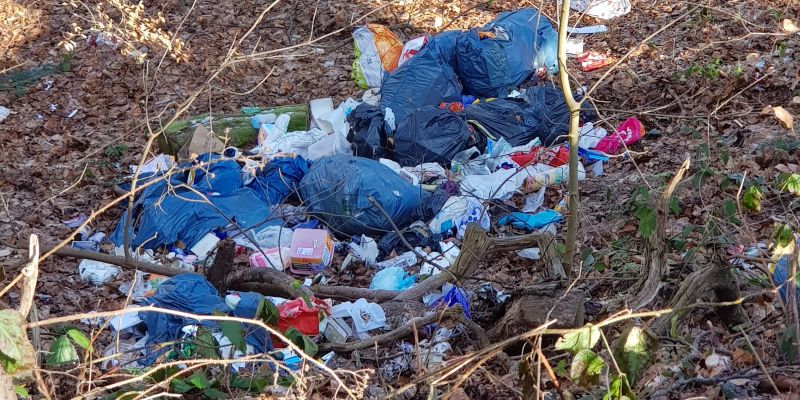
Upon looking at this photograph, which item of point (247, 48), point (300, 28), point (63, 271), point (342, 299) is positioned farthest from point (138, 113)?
point (342, 299)

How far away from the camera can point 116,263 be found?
455 cm

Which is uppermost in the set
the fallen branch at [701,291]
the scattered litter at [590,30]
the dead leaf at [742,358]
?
the fallen branch at [701,291]

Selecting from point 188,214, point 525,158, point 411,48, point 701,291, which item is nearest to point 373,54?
point 411,48

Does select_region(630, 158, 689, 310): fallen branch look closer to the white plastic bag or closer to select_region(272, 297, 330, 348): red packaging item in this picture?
select_region(272, 297, 330, 348): red packaging item

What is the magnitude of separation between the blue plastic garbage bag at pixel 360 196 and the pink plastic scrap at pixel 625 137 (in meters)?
1.42

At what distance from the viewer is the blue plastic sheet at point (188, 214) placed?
5.57 meters

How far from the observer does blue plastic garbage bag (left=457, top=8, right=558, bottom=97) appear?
7121 mm

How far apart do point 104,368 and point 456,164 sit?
3247mm

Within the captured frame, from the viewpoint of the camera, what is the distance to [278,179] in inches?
241

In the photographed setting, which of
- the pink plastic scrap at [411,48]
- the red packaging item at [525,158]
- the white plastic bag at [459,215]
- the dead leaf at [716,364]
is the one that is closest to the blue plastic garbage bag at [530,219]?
the white plastic bag at [459,215]

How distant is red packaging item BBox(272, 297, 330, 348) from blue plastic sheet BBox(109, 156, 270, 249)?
170cm

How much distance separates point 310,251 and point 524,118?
7.63ft

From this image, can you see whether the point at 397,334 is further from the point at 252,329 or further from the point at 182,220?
the point at 182,220

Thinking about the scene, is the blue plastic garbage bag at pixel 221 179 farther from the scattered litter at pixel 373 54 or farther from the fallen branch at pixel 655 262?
the fallen branch at pixel 655 262
